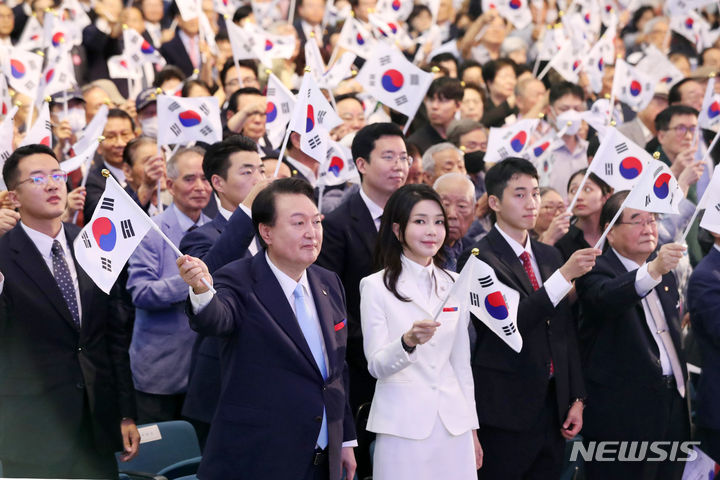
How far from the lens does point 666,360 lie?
5715 mm

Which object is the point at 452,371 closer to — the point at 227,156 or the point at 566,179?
the point at 227,156

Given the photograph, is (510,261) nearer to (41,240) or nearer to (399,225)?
(399,225)

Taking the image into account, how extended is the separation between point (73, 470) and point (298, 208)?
1760 mm

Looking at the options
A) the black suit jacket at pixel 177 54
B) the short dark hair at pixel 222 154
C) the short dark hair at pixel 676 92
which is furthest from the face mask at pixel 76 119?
the short dark hair at pixel 676 92

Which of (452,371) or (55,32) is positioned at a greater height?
(55,32)

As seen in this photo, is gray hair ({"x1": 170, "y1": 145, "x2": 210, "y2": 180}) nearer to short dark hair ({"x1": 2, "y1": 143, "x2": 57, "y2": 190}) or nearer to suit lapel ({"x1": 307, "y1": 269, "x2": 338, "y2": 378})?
short dark hair ({"x1": 2, "y1": 143, "x2": 57, "y2": 190})

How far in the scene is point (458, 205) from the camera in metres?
6.20

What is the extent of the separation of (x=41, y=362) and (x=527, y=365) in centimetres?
238

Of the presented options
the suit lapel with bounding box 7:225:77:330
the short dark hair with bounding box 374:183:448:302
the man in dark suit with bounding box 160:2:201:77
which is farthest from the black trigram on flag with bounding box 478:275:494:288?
the man in dark suit with bounding box 160:2:201:77

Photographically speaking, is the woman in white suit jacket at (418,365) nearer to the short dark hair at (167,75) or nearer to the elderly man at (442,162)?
the elderly man at (442,162)

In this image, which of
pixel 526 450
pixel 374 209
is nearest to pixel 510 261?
pixel 374 209

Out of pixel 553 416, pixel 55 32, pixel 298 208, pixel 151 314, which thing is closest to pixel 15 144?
pixel 55 32

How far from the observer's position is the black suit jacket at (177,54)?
11734 mm

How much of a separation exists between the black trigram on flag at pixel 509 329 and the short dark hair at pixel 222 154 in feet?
5.70
